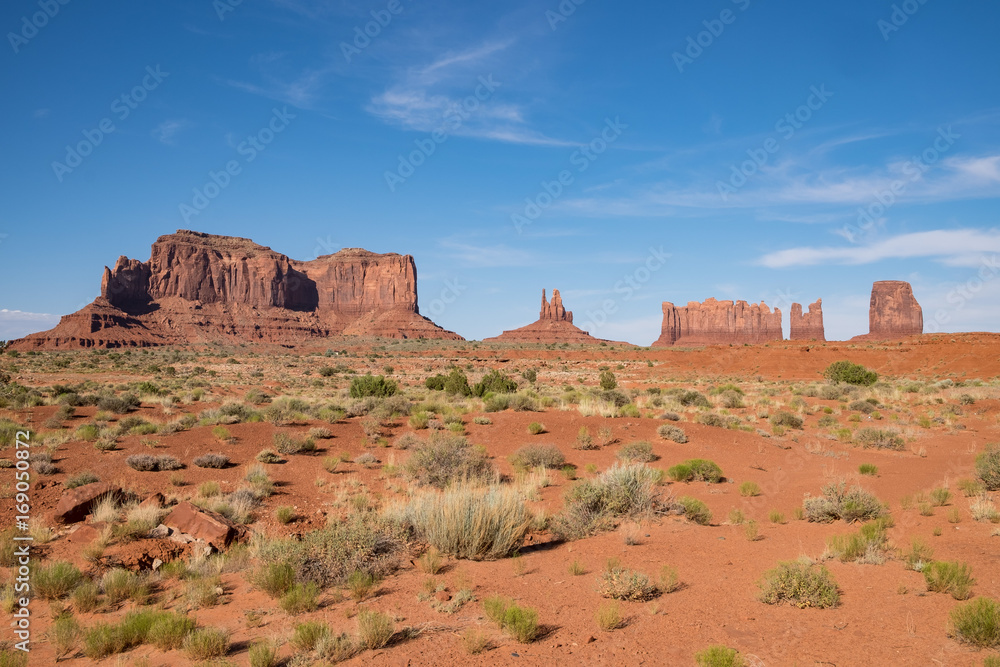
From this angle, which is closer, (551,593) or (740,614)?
(740,614)

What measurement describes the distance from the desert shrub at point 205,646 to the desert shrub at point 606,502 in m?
4.58

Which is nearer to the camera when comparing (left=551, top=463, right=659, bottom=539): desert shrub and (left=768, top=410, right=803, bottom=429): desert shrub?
(left=551, top=463, right=659, bottom=539): desert shrub

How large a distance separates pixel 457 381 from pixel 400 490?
15039 millimetres

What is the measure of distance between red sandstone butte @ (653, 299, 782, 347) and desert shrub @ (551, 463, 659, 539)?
520ft

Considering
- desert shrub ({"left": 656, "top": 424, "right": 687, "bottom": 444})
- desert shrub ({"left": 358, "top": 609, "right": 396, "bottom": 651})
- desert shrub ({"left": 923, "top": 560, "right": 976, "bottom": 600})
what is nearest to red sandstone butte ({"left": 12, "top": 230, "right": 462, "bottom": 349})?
desert shrub ({"left": 656, "top": 424, "right": 687, "bottom": 444})

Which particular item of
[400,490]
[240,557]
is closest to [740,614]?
[240,557]

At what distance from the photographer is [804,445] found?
620 inches

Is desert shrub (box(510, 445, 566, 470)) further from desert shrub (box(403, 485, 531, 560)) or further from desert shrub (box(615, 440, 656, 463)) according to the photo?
desert shrub (box(403, 485, 531, 560))

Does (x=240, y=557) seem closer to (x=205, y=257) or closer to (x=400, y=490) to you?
(x=400, y=490)

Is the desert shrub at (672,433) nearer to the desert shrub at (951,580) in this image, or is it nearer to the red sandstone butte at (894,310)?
the desert shrub at (951,580)

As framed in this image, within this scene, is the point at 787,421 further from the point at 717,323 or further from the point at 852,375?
the point at 717,323

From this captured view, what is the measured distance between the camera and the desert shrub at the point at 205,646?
4.56 m

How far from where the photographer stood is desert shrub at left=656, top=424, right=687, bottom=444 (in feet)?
48.4

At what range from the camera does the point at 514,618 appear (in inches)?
190
